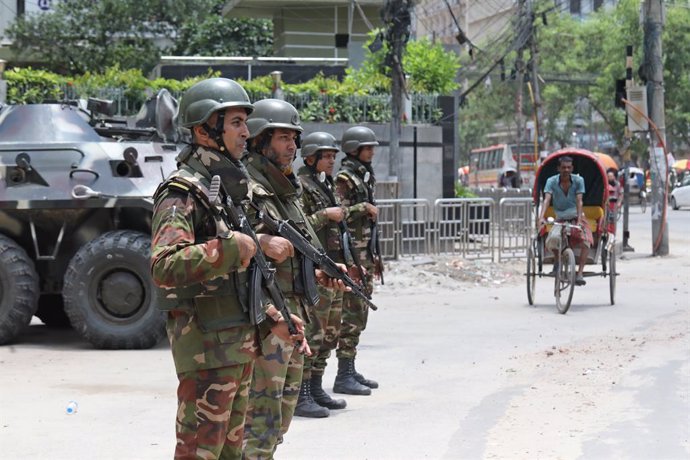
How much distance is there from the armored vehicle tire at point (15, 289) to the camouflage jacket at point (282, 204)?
215 inches

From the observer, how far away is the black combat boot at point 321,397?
8.15 metres

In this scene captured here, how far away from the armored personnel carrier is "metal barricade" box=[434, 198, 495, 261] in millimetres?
7635

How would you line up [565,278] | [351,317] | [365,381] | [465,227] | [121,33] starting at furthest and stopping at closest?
1. [121,33]
2. [465,227]
3. [565,278]
4. [365,381]
5. [351,317]

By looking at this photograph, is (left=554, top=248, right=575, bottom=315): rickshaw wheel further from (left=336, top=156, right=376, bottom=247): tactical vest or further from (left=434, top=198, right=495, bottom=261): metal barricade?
(left=336, top=156, right=376, bottom=247): tactical vest

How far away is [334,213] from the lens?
25.0ft

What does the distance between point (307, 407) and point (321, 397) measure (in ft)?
0.97

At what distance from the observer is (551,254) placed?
47.0ft

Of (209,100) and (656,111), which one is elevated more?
(656,111)

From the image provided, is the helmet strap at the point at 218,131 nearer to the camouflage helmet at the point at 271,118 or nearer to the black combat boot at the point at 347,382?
the camouflage helmet at the point at 271,118

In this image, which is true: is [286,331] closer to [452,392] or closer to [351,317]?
[351,317]

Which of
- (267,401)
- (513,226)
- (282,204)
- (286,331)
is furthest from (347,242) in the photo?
(513,226)

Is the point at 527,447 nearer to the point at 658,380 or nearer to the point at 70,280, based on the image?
the point at 658,380

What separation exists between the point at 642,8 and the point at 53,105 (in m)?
12.9

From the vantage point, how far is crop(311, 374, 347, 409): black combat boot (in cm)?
815
